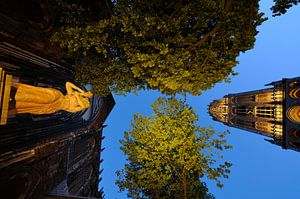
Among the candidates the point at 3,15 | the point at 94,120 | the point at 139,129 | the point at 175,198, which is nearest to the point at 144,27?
the point at 139,129

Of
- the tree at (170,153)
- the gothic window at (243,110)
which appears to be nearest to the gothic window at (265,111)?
the gothic window at (243,110)

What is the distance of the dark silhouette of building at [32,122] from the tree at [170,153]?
19.7 ft

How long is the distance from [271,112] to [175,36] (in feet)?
155

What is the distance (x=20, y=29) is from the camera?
14.7m

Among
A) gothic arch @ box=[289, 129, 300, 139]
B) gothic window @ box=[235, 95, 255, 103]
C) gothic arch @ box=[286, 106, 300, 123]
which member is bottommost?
gothic arch @ box=[289, 129, 300, 139]

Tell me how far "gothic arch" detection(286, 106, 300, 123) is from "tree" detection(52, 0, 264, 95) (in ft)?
113

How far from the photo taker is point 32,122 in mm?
14570

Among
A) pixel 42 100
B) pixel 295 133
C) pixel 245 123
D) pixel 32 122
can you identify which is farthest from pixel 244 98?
pixel 42 100

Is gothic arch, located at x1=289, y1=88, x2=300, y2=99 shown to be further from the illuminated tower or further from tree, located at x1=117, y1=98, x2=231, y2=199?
tree, located at x1=117, y1=98, x2=231, y2=199

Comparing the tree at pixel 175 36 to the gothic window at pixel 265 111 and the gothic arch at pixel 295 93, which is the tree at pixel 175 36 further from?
the gothic window at pixel 265 111

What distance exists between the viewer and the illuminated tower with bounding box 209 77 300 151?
4059cm

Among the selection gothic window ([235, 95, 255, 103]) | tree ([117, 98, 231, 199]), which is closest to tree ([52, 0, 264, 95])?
tree ([117, 98, 231, 199])

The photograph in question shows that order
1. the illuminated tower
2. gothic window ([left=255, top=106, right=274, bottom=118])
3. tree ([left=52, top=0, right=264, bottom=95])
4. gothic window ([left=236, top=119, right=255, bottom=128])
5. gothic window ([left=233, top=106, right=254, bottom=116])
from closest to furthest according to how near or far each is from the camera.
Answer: tree ([left=52, top=0, right=264, bottom=95]), the illuminated tower, gothic window ([left=255, top=106, right=274, bottom=118]), gothic window ([left=236, top=119, right=255, bottom=128]), gothic window ([left=233, top=106, right=254, bottom=116])

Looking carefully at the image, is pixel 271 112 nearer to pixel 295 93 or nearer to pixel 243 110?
pixel 295 93
